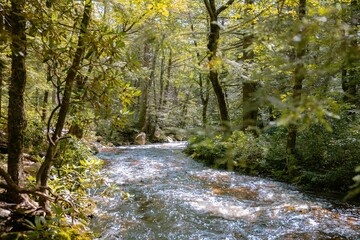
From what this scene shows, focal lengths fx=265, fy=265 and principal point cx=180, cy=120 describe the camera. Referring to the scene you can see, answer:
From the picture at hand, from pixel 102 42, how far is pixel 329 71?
2151 mm

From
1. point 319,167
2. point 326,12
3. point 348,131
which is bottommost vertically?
point 319,167

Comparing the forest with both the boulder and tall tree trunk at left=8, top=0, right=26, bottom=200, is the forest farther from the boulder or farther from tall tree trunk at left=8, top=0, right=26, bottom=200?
the boulder

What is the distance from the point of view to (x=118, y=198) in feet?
20.1

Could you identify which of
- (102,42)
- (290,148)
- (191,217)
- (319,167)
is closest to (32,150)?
(191,217)

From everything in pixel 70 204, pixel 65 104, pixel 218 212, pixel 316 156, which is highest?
pixel 65 104

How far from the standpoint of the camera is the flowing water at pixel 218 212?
4.49 metres

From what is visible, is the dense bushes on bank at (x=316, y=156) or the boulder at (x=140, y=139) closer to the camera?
the dense bushes on bank at (x=316, y=156)

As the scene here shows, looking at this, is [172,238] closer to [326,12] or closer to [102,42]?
[102,42]

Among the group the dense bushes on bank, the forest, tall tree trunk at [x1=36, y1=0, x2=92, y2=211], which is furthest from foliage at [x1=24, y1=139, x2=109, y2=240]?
the dense bushes on bank

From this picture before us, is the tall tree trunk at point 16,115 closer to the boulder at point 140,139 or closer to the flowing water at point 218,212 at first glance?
the flowing water at point 218,212

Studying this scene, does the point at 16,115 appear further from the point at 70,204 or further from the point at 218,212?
the point at 218,212

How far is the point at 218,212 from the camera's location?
17.9ft

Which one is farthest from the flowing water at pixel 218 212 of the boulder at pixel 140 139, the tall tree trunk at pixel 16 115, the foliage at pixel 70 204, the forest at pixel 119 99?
the boulder at pixel 140 139

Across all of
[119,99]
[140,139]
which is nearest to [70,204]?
[119,99]
